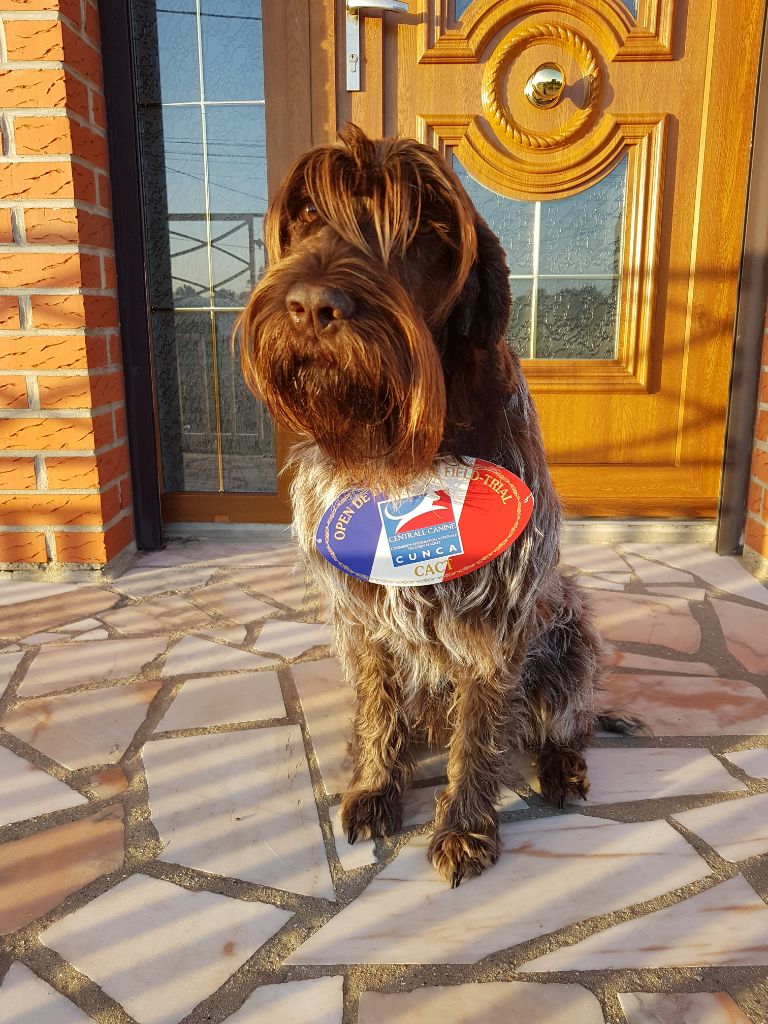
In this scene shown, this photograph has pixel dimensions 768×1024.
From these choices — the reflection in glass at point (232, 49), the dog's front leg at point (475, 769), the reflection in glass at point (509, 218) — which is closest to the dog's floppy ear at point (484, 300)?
the dog's front leg at point (475, 769)

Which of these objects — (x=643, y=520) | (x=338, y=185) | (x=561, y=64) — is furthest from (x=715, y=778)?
(x=561, y=64)

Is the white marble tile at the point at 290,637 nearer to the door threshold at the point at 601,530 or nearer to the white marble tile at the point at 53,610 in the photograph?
the white marble tile at the point at 53,610

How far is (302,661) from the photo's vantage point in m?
2.71

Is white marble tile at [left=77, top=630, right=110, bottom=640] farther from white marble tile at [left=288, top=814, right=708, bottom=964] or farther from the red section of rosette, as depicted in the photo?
the red section of rosette

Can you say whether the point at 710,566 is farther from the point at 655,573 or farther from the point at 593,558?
the point at 593,558

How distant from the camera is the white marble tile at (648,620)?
2.86 metres


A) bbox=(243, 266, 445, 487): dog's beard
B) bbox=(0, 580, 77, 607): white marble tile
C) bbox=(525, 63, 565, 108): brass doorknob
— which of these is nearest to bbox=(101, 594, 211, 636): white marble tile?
bbox=(0, 580, 77, 607): white marble tile

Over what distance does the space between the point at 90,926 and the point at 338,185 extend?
1658 millimetres

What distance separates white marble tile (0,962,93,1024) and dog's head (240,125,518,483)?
1.21 meters

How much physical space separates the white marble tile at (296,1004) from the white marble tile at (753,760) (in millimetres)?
1298

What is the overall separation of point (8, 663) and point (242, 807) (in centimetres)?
128

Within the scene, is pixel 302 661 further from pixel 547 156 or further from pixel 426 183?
pixel 547 156

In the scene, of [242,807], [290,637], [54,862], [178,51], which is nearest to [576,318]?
[290,637]

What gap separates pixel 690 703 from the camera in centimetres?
239
